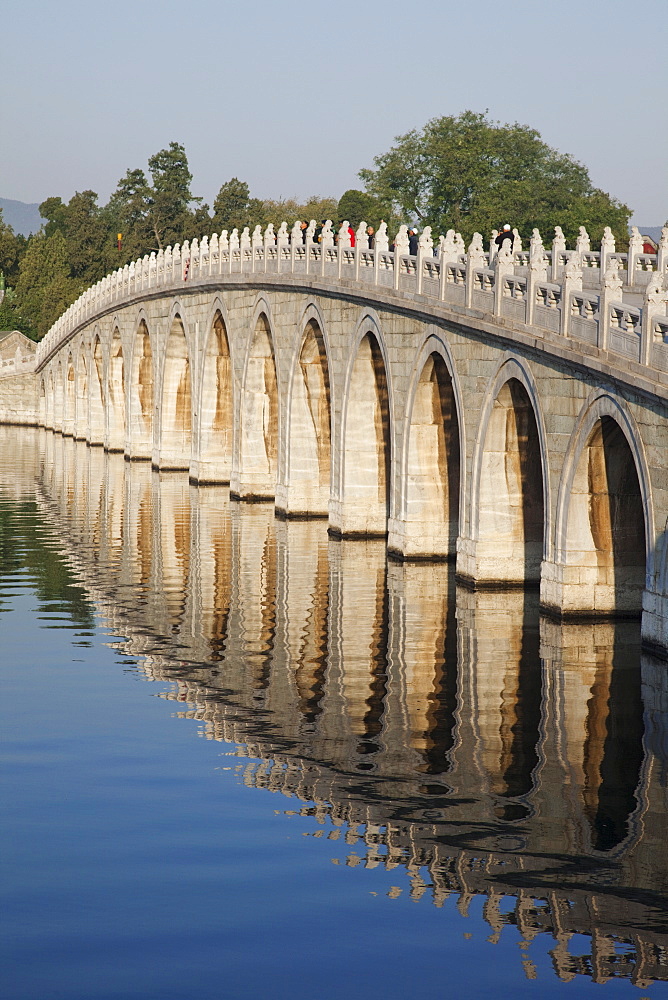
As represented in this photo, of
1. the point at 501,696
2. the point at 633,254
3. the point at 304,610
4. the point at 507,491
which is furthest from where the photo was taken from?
the point at 633,254

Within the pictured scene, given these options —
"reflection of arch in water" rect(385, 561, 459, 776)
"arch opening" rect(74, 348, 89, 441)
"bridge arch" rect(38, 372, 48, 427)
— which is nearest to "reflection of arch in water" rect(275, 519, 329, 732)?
"reflection of arch in water" rect(385, 561, 459, 776)

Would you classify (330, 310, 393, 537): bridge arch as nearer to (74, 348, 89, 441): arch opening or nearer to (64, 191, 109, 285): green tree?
(74, 348, 89, 441): arch opening

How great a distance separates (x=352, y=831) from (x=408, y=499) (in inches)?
739

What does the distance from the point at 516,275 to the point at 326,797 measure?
1485cm

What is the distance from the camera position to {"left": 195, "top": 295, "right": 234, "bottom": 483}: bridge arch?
173 ft

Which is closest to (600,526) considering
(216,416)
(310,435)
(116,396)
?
(310,435)

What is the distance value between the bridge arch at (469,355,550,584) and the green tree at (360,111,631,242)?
5655 cm

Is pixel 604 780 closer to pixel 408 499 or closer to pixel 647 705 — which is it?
pixel 647 705

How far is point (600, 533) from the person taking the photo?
2536 cm

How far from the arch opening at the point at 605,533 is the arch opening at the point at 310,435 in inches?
682

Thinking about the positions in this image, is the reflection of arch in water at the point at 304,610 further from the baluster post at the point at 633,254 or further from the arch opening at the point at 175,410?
the arch opening at the point at 175,410

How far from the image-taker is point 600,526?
2536 cm

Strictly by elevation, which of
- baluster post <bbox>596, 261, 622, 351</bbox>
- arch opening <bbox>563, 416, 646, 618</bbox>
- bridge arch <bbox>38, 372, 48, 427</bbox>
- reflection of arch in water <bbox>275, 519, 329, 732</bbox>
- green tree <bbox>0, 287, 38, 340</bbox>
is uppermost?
green tree <bbox>0, 287, 38, 340</bbox>

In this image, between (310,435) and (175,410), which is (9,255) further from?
(310,435)
